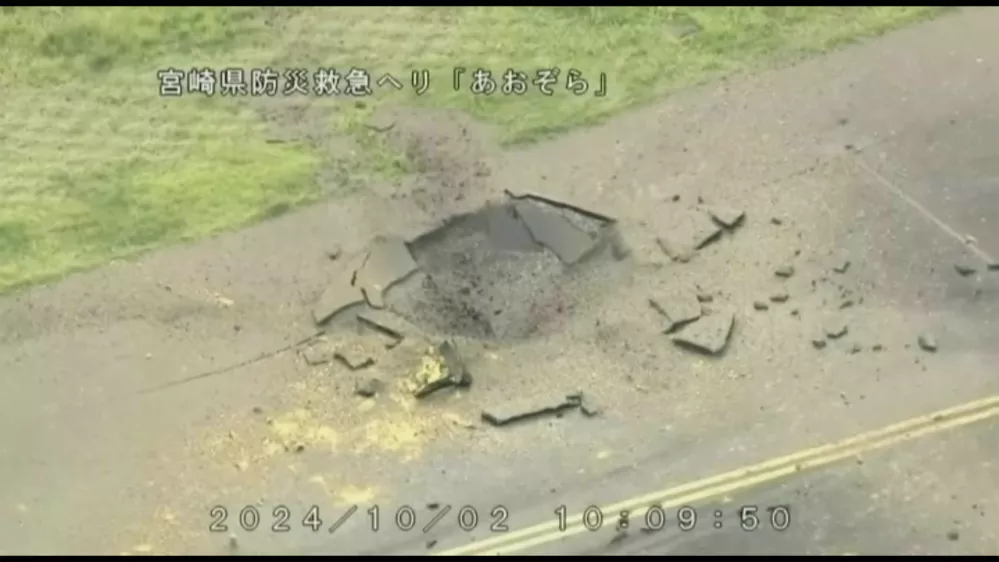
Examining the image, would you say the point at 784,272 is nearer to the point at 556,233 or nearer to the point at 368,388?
the point at 556,233

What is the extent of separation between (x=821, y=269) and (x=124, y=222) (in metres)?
1.85

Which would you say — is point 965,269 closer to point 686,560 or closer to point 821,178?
point 821,178

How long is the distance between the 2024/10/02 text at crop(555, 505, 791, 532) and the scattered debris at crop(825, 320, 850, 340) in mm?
532

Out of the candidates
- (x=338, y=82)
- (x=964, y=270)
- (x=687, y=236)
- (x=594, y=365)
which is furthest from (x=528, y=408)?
(x=338, y=82)

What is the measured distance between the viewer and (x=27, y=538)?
2.57m

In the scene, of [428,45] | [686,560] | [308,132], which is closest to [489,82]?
[428,45]

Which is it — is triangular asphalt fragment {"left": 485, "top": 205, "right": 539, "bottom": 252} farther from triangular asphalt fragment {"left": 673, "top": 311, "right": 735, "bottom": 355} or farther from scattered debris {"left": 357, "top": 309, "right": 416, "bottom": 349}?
triangular asphalt fragment {"left": 673, "top": 311, "right": 735, "bottom": 355}

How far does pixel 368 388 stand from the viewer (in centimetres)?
281

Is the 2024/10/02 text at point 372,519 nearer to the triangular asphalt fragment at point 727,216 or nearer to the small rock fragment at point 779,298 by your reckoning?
the small rock fragment at point 779,298

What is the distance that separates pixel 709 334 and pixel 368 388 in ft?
2.72

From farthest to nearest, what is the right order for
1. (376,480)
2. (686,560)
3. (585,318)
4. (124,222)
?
(124,222) < (585,318) < (376,480) < (686,560)

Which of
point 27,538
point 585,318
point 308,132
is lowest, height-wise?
point 27,538

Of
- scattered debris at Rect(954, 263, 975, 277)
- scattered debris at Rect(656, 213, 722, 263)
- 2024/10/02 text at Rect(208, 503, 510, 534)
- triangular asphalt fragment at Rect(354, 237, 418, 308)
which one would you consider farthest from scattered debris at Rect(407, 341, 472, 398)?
scattered debris at Rect(954, 263, 975, 277)

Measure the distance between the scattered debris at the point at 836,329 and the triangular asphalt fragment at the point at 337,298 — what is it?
1147 millimetres
